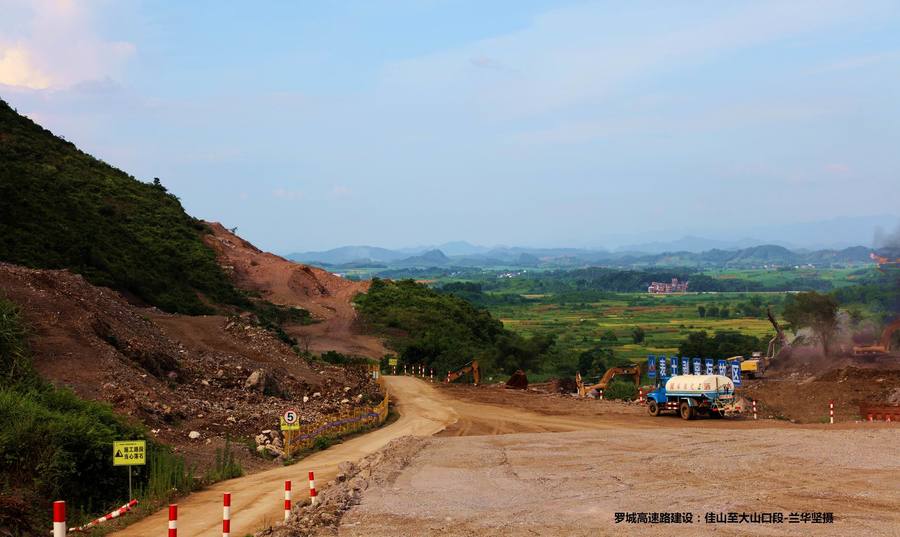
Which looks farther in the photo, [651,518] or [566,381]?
[566,381]

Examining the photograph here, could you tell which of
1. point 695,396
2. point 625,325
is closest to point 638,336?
point 625,325

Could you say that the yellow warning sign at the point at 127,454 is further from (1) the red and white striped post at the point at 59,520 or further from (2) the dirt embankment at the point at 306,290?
(2) the dirt embankment at the point at 306,290

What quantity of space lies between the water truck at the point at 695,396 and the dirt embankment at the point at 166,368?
569 inches

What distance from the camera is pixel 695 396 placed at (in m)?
39.8

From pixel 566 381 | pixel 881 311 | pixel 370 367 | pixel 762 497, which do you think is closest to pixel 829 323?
pixel 881 311

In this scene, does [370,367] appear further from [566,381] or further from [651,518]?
[651,518]

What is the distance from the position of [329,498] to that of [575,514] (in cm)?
541

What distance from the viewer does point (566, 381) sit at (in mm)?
58438

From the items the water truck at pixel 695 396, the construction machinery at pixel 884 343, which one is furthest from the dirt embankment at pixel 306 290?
the construction machinery at pixel 884 343

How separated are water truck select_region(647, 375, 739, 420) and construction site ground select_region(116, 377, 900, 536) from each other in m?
1.75

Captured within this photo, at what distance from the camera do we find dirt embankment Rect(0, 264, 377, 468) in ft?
94.4

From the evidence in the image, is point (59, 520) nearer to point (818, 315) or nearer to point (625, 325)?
point (818, 315)

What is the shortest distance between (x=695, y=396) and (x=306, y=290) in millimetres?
61548

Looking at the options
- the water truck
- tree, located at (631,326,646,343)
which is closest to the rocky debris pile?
the water truck
